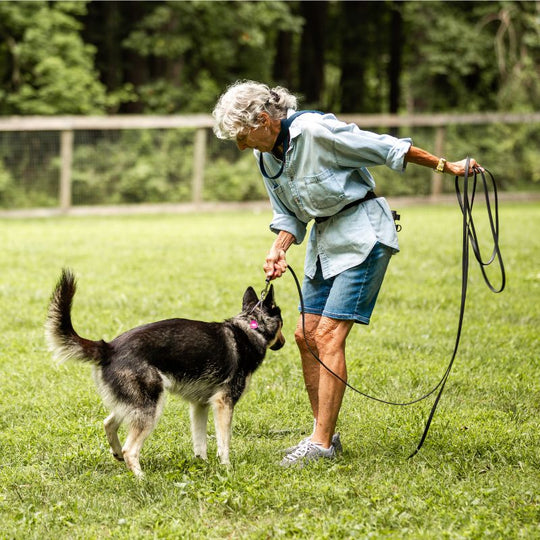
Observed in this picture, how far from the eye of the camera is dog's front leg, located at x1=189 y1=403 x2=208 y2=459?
4.71 m

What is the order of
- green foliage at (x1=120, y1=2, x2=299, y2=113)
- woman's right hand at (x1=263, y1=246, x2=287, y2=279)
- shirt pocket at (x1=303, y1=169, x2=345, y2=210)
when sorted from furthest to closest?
green foliage at (x1=120, y1=2, x2=299, y2=113) < woman's right hand at (x1=263, y1=246, x2=287, y2=279) < shirt pocket at (x1=303, y1=169, x2=345, y2=210)

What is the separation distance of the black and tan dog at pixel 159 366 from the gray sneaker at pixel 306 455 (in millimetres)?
355

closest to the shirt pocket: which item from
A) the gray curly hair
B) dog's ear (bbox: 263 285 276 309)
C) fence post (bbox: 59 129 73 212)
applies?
the gray curly hair

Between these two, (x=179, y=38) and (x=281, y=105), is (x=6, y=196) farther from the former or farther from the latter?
(x=281, y=105)

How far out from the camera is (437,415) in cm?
549

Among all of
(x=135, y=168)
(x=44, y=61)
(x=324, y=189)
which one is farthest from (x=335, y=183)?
(x=44, y=61)

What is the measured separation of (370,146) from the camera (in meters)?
4.37

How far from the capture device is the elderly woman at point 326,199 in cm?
440

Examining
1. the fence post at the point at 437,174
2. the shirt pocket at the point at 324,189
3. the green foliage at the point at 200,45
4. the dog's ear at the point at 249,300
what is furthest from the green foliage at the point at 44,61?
the shirt pocket at the point at 324,189

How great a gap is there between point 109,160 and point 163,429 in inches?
543

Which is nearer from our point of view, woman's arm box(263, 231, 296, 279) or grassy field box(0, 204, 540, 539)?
grassy field box(0, 204, 540, 539)

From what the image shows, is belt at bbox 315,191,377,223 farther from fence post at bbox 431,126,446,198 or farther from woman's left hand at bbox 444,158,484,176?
fence post at bbox 431,126,446,198

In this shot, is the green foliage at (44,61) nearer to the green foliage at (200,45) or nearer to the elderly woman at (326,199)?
the green foliage at (200,45)

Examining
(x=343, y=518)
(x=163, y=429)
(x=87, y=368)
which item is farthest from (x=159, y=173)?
(x=343, y=518)
